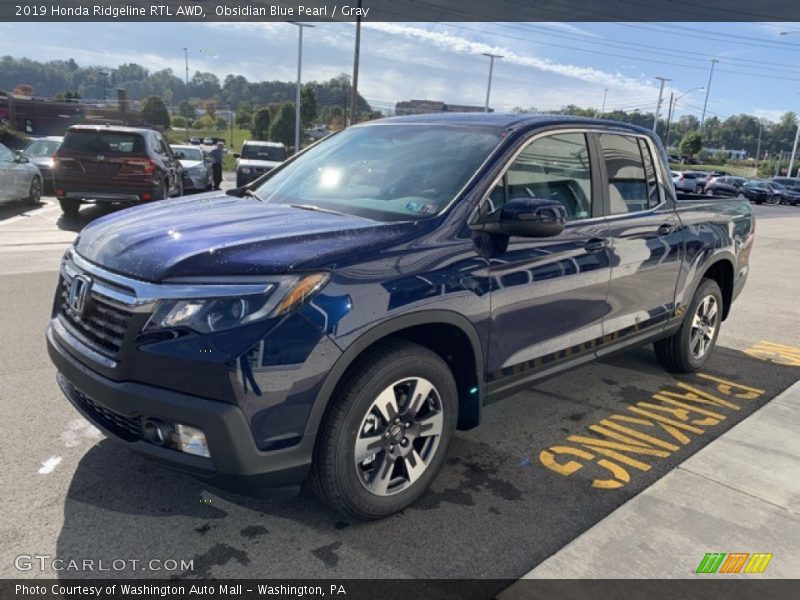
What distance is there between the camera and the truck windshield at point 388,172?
3197mm

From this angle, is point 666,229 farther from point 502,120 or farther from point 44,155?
point 44,155

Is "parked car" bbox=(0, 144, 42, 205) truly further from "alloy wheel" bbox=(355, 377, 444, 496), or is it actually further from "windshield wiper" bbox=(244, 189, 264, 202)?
"alloy wheel" bbox=(355, 377, 444, 496)

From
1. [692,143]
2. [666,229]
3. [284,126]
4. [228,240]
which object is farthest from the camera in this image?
[692,143]

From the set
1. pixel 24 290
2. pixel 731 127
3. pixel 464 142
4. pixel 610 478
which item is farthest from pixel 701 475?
pixel 731 127

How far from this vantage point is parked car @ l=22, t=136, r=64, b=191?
16719mm

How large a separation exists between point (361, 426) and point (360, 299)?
553 mm

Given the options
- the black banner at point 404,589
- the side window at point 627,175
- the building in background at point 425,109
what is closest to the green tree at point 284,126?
the building in background at point 425,109

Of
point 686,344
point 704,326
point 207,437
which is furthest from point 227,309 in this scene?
point 704,326

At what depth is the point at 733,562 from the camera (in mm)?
2771

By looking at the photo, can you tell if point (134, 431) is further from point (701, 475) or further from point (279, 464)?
point (701, 475)

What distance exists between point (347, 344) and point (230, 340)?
17.8 inches

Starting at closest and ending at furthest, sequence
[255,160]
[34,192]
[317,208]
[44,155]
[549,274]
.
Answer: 1. [317,208]
2. [549,274]
3. [34,192]
4. [44,155]
5. [255,160]

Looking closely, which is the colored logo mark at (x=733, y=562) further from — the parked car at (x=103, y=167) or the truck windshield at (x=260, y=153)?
the truck windshield at (x=260, y=153)

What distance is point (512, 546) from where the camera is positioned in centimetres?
282
